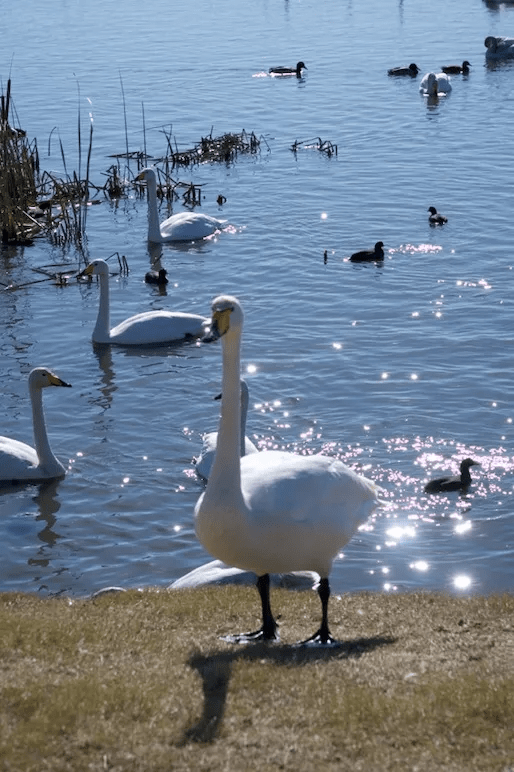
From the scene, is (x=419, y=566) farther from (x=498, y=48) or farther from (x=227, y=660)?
(x=498, y=48)

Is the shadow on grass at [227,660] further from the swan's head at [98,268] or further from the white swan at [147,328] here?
the swan's head at [98,268]

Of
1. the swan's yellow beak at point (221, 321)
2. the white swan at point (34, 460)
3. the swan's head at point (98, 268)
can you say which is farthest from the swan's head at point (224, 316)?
the swan's head at point (98, 268)

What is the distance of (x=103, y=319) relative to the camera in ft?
61.9

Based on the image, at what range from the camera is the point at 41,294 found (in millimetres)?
21547

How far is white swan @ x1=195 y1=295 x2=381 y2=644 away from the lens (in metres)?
7.38

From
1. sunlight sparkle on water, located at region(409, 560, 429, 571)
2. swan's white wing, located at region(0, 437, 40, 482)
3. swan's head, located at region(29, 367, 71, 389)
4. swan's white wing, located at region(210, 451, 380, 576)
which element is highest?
swan's white wing, located at region(210, 451, 380, 576)

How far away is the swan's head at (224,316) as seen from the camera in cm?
738

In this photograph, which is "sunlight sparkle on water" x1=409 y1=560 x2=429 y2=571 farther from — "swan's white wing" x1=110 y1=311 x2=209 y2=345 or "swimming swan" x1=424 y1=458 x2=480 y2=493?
"swan's white wing" x1=110 y1=311 x2=209 y2=345

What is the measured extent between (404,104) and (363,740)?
32.2 meters

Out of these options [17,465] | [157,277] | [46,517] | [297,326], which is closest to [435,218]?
[297,326]

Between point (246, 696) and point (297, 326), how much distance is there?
1308cm

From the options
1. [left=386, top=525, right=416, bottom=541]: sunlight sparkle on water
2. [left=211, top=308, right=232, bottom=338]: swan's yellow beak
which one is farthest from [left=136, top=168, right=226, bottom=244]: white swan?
[left=211, top=308, right=232, bottom=338]: swan's yellow beak

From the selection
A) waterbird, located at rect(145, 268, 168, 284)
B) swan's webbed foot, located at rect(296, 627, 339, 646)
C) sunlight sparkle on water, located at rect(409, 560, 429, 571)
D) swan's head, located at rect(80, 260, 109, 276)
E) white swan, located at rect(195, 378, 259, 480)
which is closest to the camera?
swan's webbed foot, located at rect(296, 627, 339, 646)

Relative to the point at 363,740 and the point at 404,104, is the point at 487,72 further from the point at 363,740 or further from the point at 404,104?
the point at 363,740
